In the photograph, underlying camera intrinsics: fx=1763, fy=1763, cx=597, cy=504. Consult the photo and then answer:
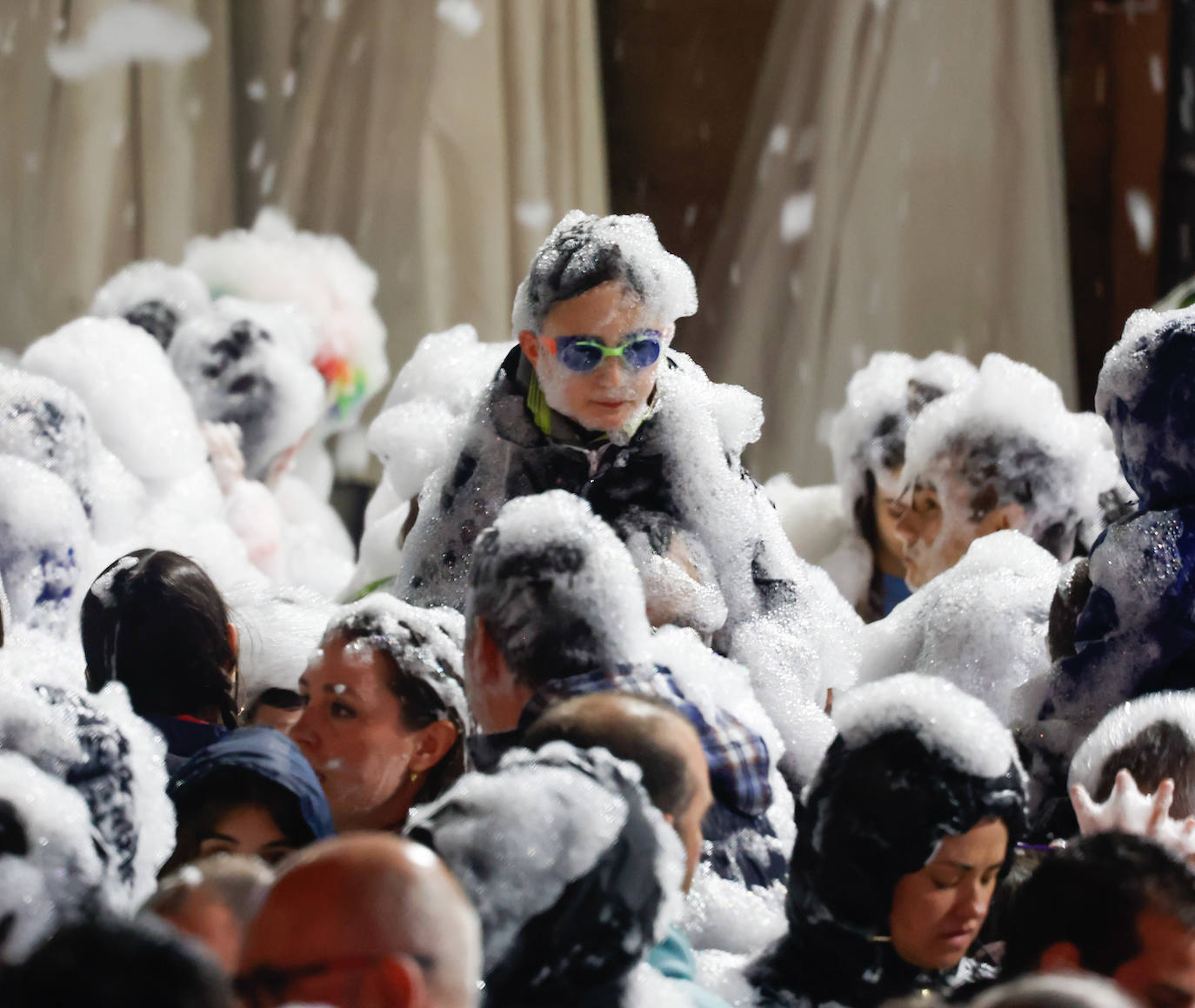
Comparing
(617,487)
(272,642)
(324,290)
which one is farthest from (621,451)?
(324,290)

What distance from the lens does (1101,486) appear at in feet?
10.9

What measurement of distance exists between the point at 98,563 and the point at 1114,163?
3.60 meters

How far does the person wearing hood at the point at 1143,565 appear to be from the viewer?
7.46 ft

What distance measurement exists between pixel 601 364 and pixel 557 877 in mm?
1088

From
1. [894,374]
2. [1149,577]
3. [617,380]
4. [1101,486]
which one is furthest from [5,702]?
[894,374]

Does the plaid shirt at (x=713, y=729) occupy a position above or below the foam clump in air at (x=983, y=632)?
above

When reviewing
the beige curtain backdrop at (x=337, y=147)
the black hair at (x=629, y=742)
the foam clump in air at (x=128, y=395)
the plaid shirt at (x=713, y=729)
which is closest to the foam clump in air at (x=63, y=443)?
the foam clump in air at (x=128, y=395)

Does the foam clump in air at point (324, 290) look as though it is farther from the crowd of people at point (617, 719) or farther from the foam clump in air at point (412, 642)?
the foam clump in air at point (412, 642)

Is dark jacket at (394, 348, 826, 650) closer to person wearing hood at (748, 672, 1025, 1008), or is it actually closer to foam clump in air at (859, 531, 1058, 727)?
foam clump in air at (859, 531, 1058, 727)

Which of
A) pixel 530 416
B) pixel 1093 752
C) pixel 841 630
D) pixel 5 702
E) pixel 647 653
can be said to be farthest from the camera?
pixel 841 630

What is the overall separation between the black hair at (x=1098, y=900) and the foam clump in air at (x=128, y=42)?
4585mm

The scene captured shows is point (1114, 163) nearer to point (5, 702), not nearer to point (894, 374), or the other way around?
point (894, 374)

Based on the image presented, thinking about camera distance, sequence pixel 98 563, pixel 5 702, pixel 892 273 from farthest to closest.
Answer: pixel 892 273 → pixel 98 563 → pixel 5 702

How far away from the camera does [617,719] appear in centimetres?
154
